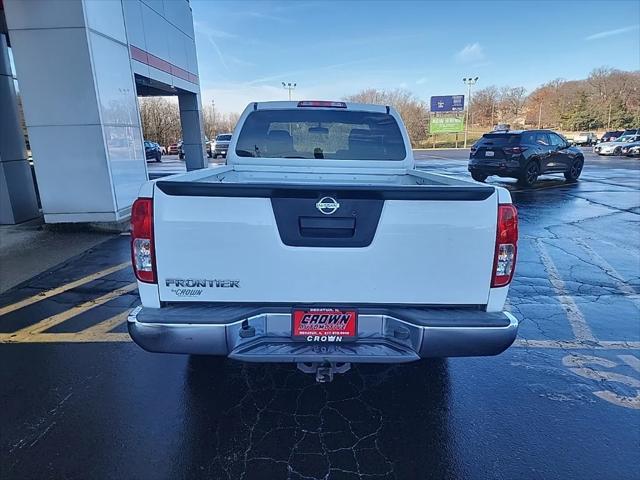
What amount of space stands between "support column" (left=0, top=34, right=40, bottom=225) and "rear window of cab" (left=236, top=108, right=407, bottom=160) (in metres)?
7.29

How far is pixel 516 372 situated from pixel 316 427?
1773 mm

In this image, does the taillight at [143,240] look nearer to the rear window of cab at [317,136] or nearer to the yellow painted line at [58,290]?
the rear window of cab at [317,136]

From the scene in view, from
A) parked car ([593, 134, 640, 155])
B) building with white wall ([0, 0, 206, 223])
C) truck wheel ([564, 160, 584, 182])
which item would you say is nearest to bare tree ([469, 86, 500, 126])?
parked car ([593, 134, 640, 155])

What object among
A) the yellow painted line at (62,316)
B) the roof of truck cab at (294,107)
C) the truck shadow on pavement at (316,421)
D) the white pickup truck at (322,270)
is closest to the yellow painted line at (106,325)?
the yellow painted line at (62,316)

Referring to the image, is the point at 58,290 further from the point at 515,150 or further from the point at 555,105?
the point at 555,105

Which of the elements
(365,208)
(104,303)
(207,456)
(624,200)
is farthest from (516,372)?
(624,200)

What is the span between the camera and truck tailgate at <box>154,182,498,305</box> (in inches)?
86.1

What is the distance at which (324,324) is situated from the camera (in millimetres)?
2293

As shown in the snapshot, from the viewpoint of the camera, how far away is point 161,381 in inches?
123

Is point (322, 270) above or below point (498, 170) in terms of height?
above

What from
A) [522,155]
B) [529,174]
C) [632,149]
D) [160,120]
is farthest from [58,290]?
[160,120]

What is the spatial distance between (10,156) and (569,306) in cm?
1050

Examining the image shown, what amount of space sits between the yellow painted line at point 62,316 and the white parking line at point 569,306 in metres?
5.09

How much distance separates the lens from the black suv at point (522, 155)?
46.7 feet
